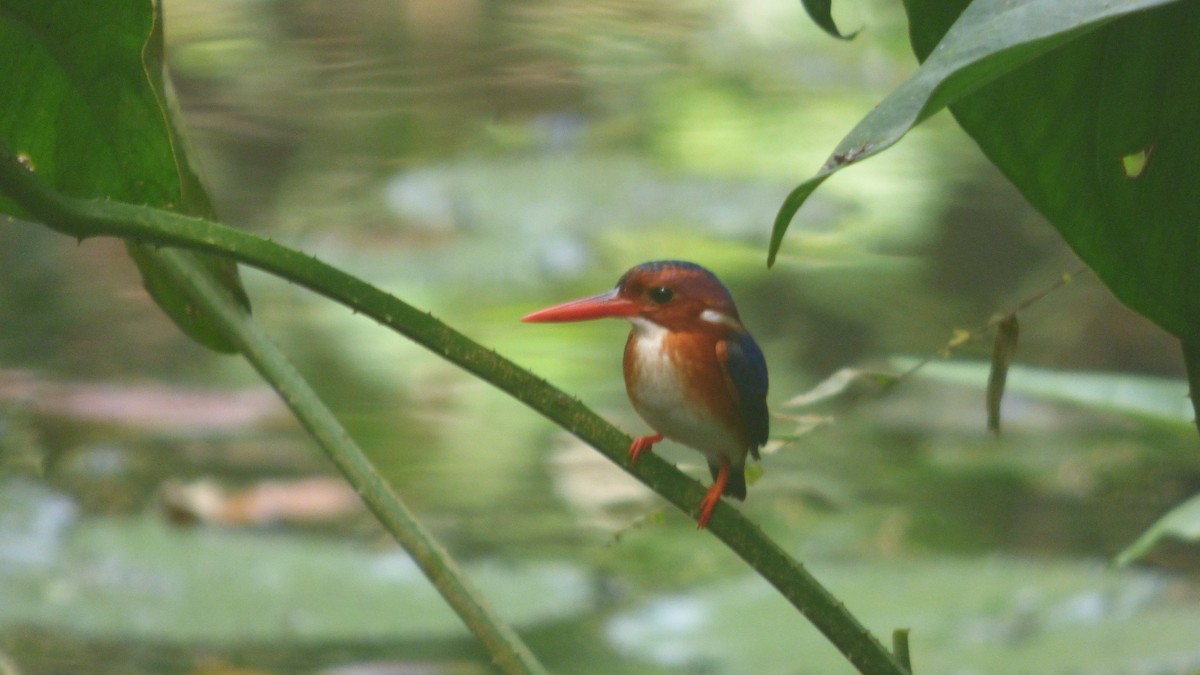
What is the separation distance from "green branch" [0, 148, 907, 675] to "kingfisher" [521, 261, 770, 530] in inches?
3.8

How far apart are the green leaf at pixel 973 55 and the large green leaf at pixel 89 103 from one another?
361 mm

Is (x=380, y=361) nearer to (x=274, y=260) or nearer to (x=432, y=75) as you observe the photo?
(x=432, y=75)

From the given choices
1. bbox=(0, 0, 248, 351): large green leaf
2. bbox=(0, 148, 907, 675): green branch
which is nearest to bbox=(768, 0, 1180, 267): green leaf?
bbox=(0, 148, 907, 675): green branch

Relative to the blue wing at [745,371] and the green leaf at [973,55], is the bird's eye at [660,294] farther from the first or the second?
the green leaf at [973,55]

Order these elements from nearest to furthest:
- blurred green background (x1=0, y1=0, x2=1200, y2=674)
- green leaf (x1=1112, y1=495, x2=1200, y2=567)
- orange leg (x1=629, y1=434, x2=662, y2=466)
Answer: orange leg (x1=629, y1=434, x2=662, y2=466)
green leaf (x1=1112, y1=495, x2=1200, y2=567)
blurred green background (x1=0, y1=0, x2=1200, y2=674)

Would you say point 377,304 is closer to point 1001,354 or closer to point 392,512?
point 392,512

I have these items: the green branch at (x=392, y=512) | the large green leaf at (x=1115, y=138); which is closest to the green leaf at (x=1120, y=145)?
the large green leaf at (x=1115, y=138)

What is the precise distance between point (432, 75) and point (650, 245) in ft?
3.53

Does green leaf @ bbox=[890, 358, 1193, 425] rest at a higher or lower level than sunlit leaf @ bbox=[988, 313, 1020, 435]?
lower

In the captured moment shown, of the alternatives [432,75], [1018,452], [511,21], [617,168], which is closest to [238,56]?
[432,75]

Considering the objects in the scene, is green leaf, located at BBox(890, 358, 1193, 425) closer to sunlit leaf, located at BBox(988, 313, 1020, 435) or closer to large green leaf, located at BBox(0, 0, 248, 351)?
sunlit leaf, located at BBox(988, 313, 1020, 435)

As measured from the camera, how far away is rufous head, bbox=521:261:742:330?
61cm

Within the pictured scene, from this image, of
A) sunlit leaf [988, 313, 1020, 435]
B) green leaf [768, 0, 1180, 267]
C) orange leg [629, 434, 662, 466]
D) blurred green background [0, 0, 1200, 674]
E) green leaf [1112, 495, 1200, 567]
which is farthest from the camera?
blurred green background [0, 0, 1200, 674]

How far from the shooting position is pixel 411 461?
212 centimetres
